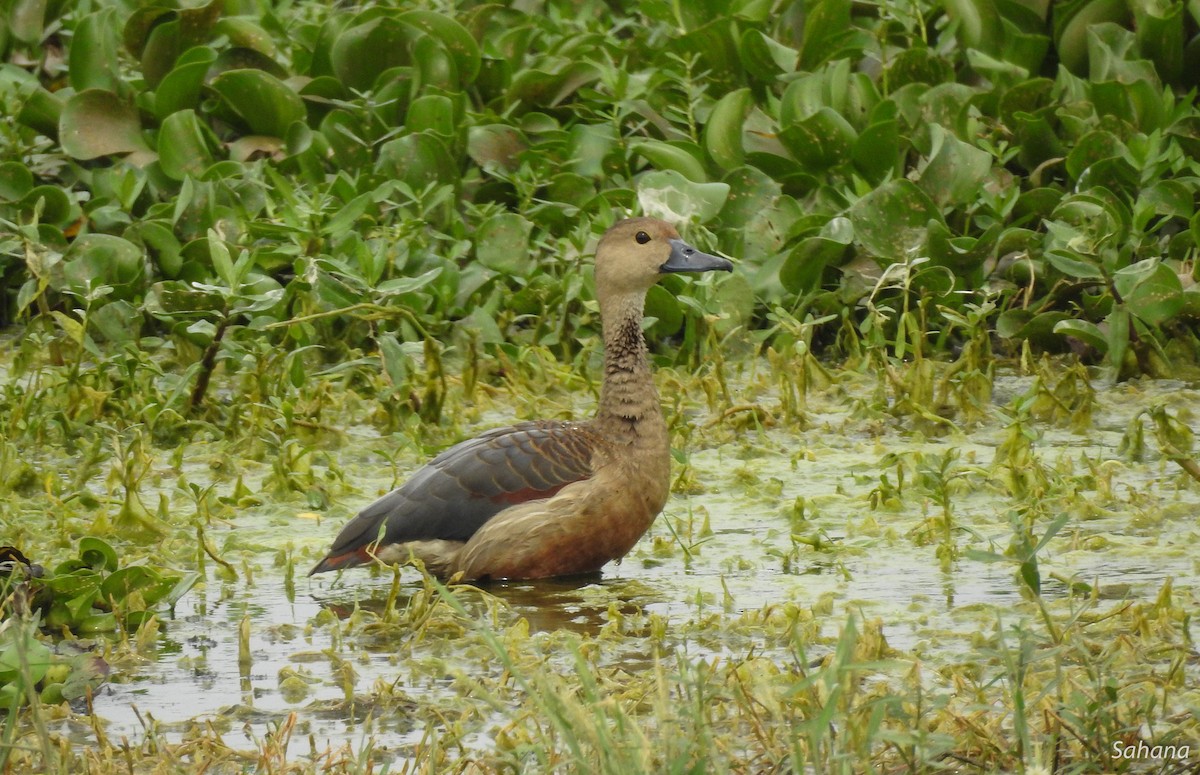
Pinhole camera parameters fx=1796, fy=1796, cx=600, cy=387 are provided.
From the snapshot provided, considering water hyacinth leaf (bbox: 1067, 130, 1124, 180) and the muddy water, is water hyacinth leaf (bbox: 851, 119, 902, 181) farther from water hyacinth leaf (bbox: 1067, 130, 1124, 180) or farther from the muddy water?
the muddy water

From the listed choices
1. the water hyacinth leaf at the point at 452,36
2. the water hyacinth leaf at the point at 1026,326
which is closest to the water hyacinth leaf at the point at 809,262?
the water hyacinth leaf at the point at 1026,326

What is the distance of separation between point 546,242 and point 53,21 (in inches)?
146

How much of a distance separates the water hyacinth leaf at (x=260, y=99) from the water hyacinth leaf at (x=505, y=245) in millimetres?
1479

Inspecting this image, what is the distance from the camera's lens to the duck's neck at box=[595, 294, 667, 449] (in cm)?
598

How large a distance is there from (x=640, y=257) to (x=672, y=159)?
2.31 meters

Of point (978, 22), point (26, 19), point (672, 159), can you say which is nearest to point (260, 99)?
point (26, 19)

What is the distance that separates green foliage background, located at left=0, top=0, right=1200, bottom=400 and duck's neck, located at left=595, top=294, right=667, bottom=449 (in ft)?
3.28

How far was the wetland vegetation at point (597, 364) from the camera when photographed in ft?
13.8

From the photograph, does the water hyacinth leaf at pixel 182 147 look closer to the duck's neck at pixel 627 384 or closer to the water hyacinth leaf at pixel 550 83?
the water hyacinth leaf at pixel 550 83

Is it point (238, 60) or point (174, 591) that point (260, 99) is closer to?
point (238, 60)

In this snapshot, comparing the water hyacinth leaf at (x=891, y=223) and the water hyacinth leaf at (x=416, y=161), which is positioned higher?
the water hyacinth leaf at (x=416, y=161)

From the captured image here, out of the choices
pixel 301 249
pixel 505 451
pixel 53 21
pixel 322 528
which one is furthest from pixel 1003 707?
pixel 53 21

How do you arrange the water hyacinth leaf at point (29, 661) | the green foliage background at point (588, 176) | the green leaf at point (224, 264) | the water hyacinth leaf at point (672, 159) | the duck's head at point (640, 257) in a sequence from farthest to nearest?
the water hyacinth leaf at point (672, 159) < the green foliage background at point (588, 176) < the green leaf at point (224, 264) < the duck's head at point (640, 257) < the water hyacinth leaf at point (29, 661)

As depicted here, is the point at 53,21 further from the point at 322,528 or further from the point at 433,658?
the point at 433,658
